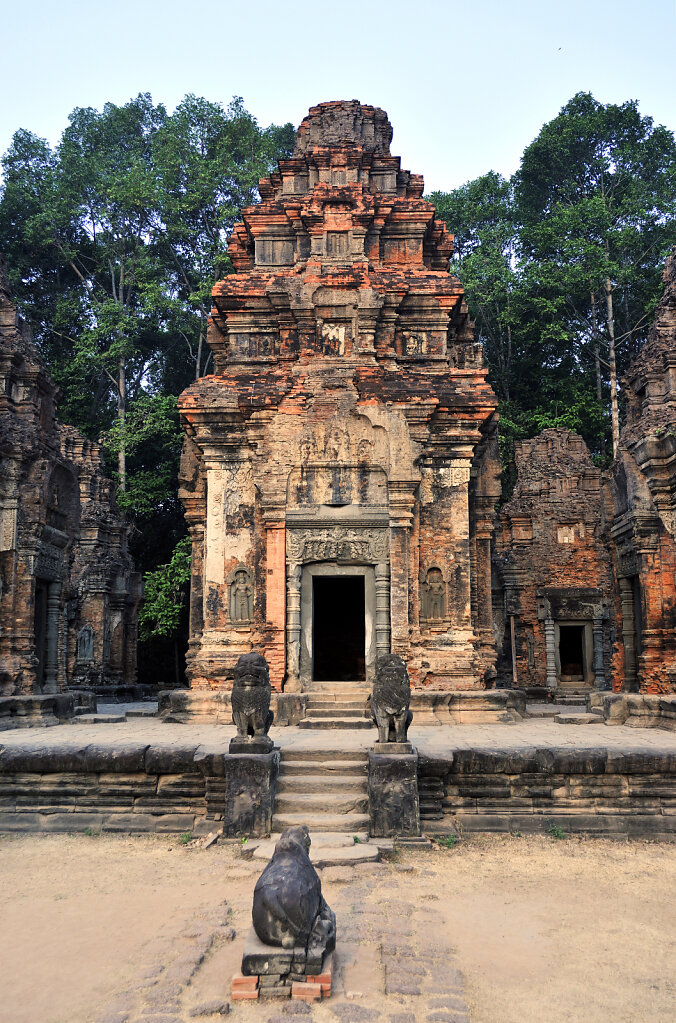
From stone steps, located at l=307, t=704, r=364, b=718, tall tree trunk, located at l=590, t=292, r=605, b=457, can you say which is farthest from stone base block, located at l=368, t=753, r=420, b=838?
tall tree trunk, located at l=590, t=292, r=605, b=457

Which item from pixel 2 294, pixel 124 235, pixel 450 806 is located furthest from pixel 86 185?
pixel 450 806

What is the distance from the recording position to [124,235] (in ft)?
104

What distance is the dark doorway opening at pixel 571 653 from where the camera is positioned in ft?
75.8

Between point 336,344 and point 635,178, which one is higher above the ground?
point 635,178

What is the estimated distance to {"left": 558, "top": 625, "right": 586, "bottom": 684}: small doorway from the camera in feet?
75.5

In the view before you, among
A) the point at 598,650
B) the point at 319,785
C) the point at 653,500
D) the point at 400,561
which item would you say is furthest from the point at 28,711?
the point at 598,650

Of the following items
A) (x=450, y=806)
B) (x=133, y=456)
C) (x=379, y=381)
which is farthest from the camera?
(x=133, y=456)

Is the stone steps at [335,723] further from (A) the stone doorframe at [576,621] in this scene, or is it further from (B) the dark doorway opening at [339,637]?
(A) the stone doorframe at [576,621]

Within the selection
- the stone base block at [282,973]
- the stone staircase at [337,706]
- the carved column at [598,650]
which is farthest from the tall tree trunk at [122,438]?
the stone base block at [282,973]

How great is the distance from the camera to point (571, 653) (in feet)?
78.1

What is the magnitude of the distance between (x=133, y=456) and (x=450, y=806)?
78.1 feet

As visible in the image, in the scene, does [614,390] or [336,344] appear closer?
[336,344]

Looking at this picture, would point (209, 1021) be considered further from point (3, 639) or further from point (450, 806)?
point (3, 639)

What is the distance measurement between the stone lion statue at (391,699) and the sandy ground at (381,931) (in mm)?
1067
